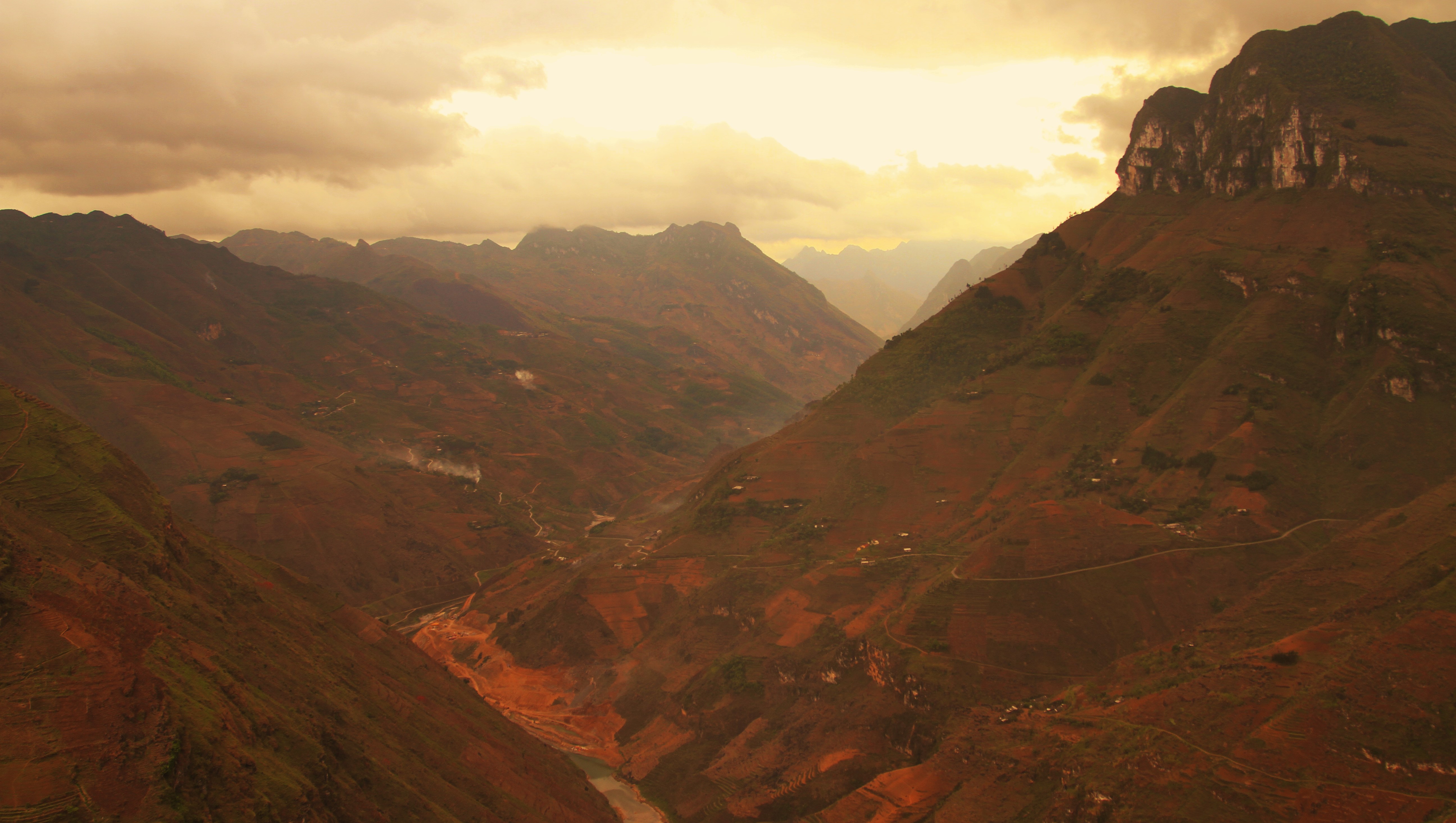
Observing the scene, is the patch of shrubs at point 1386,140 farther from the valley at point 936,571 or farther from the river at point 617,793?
the river at point 617,793

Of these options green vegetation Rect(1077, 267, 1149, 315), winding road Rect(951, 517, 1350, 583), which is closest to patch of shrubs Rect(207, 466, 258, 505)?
winding road Rect(951, 517, 1350, 583)

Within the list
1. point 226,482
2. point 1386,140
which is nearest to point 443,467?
point 226,482

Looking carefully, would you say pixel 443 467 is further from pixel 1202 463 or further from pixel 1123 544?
pixel 1202 463

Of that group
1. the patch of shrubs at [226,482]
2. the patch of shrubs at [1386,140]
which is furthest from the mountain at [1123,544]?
the patch of shrubs at [226,482]

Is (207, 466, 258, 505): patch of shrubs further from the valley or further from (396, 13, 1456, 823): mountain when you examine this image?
(396, 13, 1456, 823): mountain

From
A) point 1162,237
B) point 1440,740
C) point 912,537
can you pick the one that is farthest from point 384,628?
point 1162,237
